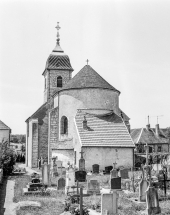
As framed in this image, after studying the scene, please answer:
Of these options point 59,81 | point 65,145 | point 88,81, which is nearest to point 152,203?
point 65,145

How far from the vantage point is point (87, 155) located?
1065 inches

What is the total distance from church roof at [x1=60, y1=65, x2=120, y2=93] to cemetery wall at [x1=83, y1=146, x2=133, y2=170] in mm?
7387

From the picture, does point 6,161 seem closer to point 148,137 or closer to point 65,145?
point 65,145

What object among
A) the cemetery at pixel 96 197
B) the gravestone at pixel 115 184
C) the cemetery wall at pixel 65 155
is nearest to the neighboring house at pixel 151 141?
the cemetery wall at pixel 65 155

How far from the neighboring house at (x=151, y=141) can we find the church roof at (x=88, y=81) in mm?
15178

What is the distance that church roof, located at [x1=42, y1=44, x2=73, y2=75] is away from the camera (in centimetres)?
4219

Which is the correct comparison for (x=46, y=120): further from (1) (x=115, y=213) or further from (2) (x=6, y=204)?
(1) (x=115, y=213)

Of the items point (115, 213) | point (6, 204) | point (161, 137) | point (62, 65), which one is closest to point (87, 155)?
point (6, 204)

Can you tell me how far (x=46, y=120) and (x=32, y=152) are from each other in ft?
13.3

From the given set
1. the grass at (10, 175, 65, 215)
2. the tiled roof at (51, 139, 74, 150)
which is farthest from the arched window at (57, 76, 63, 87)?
the grass at (10, 175, 65, 215)

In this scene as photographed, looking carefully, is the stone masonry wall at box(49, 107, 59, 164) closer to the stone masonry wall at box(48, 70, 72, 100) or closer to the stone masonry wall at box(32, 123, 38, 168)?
the stone masonry wall at box(32, 123, 38, 168)

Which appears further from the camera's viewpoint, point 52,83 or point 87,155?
point 52,83

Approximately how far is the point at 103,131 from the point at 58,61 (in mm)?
16797

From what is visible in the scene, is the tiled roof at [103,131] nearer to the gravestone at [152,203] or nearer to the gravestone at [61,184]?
the gravestone at [61,184]
